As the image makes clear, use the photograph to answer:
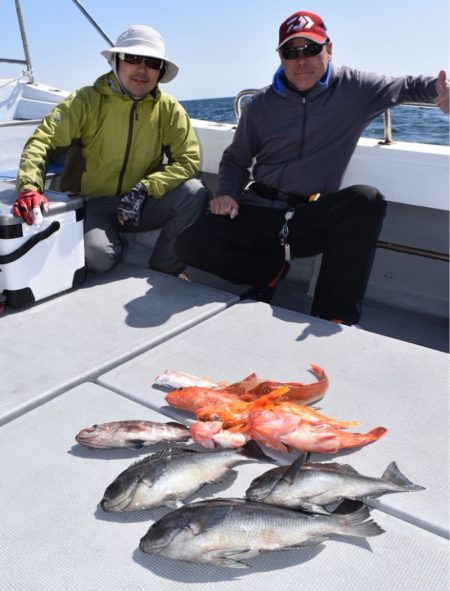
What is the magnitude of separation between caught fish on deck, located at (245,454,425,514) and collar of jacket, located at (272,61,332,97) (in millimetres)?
2523

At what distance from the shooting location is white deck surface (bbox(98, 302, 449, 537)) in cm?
184

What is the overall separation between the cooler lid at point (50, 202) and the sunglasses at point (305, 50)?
5.06 ft

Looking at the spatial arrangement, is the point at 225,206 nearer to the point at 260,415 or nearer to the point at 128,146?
the point at 128,146

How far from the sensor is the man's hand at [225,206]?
3.58 meters

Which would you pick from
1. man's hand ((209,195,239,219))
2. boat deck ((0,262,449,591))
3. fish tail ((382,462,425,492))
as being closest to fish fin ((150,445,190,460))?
boat deck ((0,262,449,591))

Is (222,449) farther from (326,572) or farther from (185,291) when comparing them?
(185,291)

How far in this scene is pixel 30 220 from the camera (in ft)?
9.34

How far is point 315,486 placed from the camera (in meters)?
1.60

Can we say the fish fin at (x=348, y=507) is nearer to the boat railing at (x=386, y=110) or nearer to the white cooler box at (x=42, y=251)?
the white cooler box at (x=42, y=251)

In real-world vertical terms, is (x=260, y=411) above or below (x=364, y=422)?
above

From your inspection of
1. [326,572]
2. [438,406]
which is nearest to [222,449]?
[326,572]

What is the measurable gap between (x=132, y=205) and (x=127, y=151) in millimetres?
396

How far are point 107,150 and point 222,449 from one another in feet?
8.02

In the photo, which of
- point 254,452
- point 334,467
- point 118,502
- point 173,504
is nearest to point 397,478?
point 334,467
